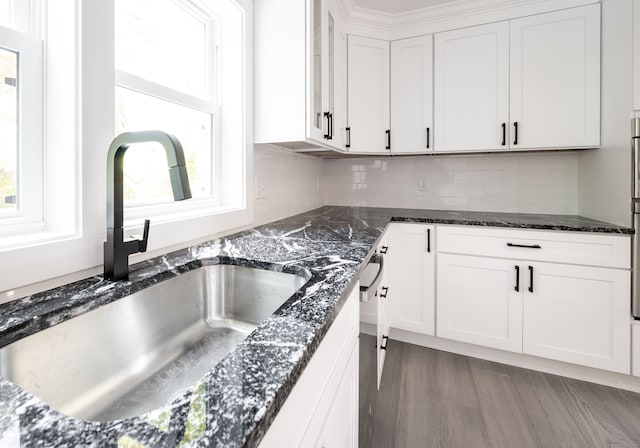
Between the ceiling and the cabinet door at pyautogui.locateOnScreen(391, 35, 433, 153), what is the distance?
20cm

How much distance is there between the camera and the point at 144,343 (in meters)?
0.89

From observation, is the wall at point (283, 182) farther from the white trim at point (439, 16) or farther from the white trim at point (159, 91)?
the white trim at point (439, 16)

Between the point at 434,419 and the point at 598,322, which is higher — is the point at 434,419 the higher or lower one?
the lower one

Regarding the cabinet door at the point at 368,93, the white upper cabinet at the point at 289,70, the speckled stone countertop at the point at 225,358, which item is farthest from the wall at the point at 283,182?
the speckled stone countertop at the point at 225,358

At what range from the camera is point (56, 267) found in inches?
31.9

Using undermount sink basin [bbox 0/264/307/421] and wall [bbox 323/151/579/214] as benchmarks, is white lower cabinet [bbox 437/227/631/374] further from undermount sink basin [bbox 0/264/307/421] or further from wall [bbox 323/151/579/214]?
undermount sink basin [bbox 0/264/307/421]

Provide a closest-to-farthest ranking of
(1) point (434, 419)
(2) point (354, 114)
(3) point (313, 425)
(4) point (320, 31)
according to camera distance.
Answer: (3) point (313, 425)
(1) point (434, 419)
(4) point (320, 31)
(2) point (354, 114)

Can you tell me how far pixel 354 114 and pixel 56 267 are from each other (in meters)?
2.12

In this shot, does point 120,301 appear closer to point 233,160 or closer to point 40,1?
point 40,1

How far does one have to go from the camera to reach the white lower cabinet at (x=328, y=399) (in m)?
0.49

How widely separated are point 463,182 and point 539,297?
3.54 ft

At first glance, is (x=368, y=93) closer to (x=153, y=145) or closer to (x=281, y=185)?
(x=281, y=185)

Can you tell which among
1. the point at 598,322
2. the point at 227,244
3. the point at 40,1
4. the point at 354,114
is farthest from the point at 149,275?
the point at 598,322

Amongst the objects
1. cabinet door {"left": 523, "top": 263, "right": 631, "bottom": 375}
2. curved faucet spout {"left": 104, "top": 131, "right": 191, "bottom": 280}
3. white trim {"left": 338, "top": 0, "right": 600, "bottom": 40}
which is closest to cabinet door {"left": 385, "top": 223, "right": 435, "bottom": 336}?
cabinet door {"left": 523, "top": 263, "right": 631, "bottom": 375}
